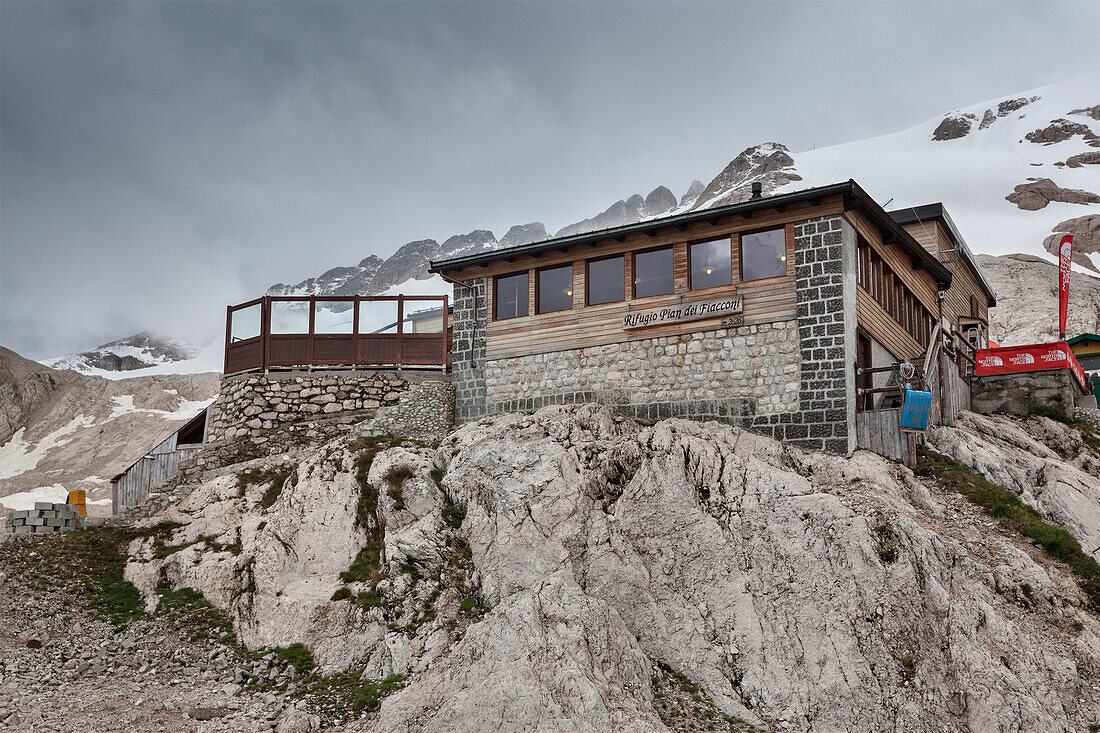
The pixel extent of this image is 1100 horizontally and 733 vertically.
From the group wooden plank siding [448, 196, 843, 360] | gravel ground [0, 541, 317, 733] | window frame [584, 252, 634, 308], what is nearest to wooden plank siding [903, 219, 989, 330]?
wooden plank siding [448, 196, 843, 360]

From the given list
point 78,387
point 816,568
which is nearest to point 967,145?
point 78,387

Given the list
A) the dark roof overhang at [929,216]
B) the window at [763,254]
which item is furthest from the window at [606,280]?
the dark roof overhang at [929,216]

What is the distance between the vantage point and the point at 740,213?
76.7 ft

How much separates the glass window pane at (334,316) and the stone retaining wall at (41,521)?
917cm

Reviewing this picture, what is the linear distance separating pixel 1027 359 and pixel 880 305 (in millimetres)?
6759

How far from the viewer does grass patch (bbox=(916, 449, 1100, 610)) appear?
17.0 m

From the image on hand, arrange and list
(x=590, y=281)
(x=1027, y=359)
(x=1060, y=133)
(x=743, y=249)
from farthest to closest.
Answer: (x=1060, y=133) < (x=1027, y=359) < (x=590, y=281) < (x=743, y=249)

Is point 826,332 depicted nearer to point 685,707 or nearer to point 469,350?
point 685,707

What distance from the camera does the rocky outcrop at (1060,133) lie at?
155 m

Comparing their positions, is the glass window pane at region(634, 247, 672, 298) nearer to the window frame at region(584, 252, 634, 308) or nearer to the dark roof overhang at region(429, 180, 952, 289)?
the window frame at region(584, 252, 634, 308)

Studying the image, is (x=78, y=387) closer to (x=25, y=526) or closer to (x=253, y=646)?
(x=25, y=526)

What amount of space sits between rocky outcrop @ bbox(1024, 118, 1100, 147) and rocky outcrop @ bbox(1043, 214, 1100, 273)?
53.0 m

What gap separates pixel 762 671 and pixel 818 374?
8.32 meters

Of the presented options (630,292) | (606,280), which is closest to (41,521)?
(606,280)
